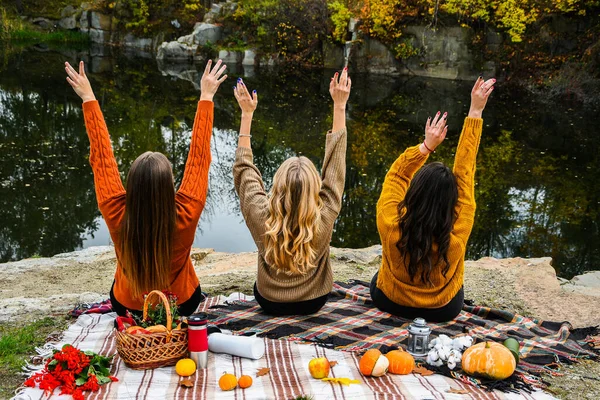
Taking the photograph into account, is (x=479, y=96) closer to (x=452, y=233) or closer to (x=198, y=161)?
(x=452, y=233)

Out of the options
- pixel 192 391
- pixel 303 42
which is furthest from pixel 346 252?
pixel 303 42

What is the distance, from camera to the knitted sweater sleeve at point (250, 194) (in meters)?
4.51

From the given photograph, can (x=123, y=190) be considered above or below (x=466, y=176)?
below

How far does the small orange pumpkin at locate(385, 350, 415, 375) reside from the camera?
3912mm

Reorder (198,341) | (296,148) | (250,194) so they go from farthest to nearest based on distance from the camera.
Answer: (296,148) → (250,194) → (198,341)

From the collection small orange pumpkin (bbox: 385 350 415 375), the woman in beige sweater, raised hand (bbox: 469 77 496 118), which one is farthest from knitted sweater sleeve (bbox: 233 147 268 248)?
raised hand (bbox: 469 77 496 118)

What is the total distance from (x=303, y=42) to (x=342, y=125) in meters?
24.7

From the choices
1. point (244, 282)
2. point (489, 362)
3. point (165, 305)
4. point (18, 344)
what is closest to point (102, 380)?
point (165, 305)

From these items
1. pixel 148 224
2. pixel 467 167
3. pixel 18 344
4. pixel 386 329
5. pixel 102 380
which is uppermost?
pixel 467 167

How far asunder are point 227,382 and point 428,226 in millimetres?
1813

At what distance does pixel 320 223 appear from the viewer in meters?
4.47

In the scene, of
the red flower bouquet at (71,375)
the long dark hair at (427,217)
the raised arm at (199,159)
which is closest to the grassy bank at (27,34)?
the raised arm at (199,159)

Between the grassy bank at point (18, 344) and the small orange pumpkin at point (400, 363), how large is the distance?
2286 millimetres

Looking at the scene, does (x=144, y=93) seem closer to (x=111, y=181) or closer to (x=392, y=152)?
(x=392, y=152)
